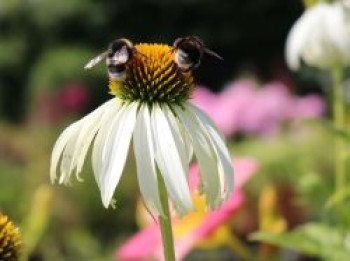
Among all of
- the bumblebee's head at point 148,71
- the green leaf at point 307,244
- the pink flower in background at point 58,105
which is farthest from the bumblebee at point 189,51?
the pink flower in background at point 58,105

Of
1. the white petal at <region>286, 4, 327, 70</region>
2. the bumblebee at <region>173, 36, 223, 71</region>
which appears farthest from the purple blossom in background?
the bumblebee at <region>173, 36, 223, 71</region>

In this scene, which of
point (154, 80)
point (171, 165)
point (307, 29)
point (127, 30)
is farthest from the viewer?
point (127, 30)

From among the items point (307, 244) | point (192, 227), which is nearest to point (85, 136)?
point (307, 244)

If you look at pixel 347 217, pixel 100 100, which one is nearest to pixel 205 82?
pixel 100 100

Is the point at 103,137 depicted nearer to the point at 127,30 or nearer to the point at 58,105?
the point at 58,105

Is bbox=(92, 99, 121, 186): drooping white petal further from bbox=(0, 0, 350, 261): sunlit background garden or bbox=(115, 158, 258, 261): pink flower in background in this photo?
bbox=(115, 158, 258, 261): pink flower in background

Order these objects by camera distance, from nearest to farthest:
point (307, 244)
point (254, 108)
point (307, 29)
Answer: point (307, 244) < point (307, 29) < point (254, 108)

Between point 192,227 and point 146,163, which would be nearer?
point 146,163
